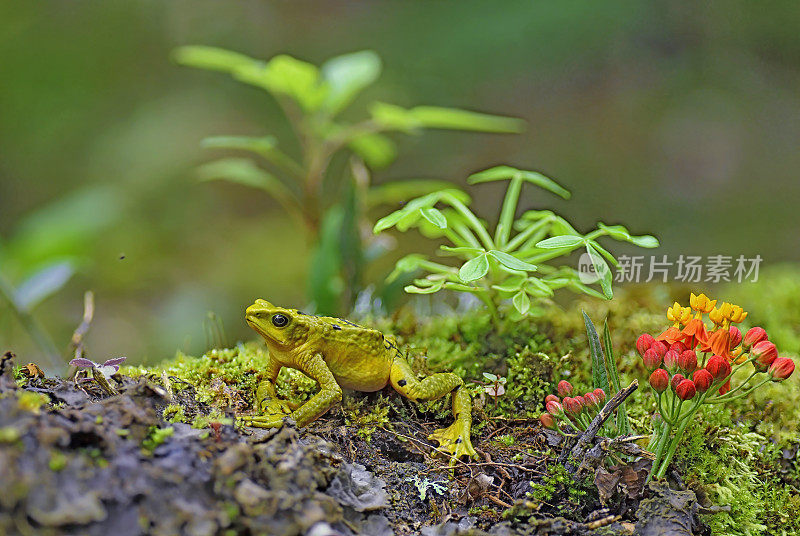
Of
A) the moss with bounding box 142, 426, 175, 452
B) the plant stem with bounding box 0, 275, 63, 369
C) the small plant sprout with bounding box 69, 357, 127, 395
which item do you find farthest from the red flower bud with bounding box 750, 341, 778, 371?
the plant stem with bounding box 0, 275, 63, 369

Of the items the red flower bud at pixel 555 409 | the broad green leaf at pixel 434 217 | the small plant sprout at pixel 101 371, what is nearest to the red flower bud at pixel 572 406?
the red flower bud at pixel 555 409

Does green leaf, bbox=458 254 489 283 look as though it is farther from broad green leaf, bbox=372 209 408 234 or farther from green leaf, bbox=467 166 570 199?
green leaf, bbox=467 166 570 199

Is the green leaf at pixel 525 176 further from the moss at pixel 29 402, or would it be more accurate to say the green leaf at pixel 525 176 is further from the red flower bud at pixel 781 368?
the moss at pixel 29 402

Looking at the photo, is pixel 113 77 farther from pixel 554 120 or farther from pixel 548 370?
pixel 548 370

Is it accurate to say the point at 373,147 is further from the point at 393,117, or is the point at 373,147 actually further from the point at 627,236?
Answer: the point at 627,236

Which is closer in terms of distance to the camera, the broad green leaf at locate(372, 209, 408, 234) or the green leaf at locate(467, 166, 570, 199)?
the broad green leaf at locate(372, 209, 408, 234)

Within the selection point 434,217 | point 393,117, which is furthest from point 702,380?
point 393,117
